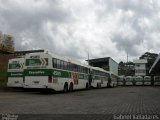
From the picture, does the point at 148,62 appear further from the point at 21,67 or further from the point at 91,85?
the point at 21,67

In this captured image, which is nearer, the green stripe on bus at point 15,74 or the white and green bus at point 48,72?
the white and green bus at point 48,72

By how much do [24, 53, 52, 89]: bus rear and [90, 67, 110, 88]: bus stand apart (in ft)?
47.6

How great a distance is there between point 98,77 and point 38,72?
19.2 m

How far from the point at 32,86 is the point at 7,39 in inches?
1773

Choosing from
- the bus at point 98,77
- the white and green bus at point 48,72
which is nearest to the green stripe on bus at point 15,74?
the white and green bus at point 48,72

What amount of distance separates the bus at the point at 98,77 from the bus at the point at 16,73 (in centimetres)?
1212

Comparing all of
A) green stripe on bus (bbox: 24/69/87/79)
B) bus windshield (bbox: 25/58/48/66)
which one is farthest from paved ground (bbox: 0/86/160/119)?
bus windshield (bbox: 25/58/48/66)

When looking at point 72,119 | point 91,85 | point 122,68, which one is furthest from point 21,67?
point 122,68

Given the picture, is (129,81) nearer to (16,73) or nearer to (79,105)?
(16,73)

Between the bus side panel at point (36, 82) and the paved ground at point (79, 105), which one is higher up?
the bus side panel at point (36, 82)

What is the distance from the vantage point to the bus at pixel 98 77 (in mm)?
38312

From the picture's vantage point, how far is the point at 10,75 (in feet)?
90.7

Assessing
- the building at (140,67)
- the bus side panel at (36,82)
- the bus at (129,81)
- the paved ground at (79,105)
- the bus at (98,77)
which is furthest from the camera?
the building at (140,67)

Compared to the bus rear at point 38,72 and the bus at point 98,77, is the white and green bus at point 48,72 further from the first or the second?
the bus at point 98,77
